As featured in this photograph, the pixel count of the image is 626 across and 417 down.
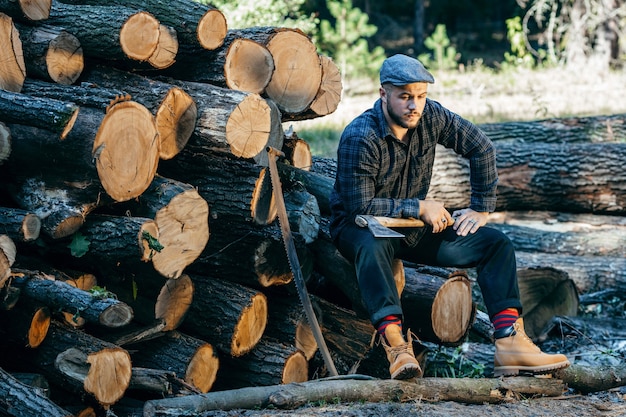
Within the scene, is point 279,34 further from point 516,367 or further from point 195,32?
point 516,367

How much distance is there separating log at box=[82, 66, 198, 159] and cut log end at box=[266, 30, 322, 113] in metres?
0.71

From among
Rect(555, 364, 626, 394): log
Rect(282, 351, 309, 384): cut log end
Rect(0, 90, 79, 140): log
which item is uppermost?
Rect(0, 90, 79, 140): log

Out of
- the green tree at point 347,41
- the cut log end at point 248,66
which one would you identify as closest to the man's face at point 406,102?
the cut log end at point 248,66

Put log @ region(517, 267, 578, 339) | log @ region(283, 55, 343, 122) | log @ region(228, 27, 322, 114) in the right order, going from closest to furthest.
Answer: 1. log @ region(228, 27, 322, 114)
2. log @ region(283, 55, 343, 122)
3. log @ region(517, 267, 578, 339)

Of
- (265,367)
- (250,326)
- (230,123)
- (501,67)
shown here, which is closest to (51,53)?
(230,123)

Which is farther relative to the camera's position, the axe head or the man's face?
the man's face

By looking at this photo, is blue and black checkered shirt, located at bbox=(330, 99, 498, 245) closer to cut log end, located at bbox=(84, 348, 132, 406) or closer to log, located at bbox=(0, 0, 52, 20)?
cut log end, located at bbox=(84, 348, 132, 406)

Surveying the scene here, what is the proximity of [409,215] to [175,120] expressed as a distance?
135 cm

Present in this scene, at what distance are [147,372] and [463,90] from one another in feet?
33.3

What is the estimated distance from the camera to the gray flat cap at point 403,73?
4.52m

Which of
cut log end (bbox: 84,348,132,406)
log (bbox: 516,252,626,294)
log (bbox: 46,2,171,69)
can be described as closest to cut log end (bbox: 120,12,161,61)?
log (bbox: 46,2,171,69)

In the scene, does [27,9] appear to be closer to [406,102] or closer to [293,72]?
[293,72]

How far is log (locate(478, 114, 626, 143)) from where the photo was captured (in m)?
9.36

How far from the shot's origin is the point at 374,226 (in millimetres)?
4520
